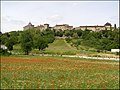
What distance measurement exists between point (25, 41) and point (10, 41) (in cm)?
2247

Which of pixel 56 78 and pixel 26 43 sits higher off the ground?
pixel 56 78

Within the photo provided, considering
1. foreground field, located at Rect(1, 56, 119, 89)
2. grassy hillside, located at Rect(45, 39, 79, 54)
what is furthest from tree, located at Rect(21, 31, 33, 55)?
foreground field, located at Rect(1, 56, 119, 89)

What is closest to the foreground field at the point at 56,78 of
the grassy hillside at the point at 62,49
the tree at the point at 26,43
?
the tree at the point at 26,43

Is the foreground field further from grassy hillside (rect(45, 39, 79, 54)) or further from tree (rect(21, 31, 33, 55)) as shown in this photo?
grassy hillside (rect(45, 39, 79, 54))

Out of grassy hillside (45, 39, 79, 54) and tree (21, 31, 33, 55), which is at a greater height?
tree (21, 31, 33, 55)

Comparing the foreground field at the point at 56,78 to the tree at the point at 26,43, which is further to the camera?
the tree at the point at 26,43

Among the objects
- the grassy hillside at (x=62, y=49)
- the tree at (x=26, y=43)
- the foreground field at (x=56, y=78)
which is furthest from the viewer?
the grassy hillside at (x=62, y=49)

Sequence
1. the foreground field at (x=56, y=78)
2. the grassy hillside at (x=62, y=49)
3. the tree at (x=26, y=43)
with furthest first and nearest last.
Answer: the grassy hillside at (x=62, y=49) < the tree at (x=26, y=43) < the foreground field at (x=56, y=78)

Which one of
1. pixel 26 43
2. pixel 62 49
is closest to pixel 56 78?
pixel 26 43

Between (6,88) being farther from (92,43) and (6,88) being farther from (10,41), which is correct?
(92,43)

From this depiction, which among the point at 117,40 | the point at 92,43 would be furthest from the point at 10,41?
the point at 117,40

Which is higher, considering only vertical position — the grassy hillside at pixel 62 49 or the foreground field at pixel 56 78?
the foreground field at pixel 56 78

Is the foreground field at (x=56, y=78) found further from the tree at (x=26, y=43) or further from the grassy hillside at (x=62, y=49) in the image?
the grassy hillside at (x=62, y=49)

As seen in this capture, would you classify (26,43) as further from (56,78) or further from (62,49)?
(56,78)
